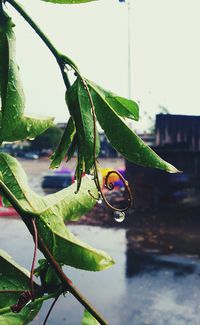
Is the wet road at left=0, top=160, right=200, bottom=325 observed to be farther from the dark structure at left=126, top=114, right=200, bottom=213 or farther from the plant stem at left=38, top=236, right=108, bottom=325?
the plant stem at left=38, top=236, right=108, bottom=325

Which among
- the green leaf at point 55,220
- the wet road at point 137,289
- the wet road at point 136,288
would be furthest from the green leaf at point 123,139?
the wet road at point 137,289

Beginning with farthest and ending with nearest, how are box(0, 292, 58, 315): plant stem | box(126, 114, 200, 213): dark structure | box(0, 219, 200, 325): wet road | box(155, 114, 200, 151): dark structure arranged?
box(126, 114, 200, 213): dark structure
box(155, 114, 200, 151): dark structure
box(0, 219, 200, 325): wet road
box(0, 292, 58, 315): plant stem

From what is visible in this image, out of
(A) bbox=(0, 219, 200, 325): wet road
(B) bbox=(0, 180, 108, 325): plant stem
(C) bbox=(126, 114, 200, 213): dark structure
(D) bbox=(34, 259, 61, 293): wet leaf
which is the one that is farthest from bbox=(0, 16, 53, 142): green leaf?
(C) bbox=(126, 114, 200, 213): dark structure

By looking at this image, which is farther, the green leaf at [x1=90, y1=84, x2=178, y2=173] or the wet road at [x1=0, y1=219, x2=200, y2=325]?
the wet road at [x1=0, y1=219, x2=200, y2=325]

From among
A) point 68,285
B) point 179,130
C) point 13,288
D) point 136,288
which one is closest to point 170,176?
point 179,130

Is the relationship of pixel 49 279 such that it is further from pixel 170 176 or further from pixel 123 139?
pixel 170 176

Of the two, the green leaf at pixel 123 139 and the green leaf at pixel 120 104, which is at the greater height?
the green leaf at pixel 120 104

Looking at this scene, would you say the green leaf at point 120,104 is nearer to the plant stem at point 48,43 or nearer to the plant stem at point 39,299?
the plant stem at point 48,43
